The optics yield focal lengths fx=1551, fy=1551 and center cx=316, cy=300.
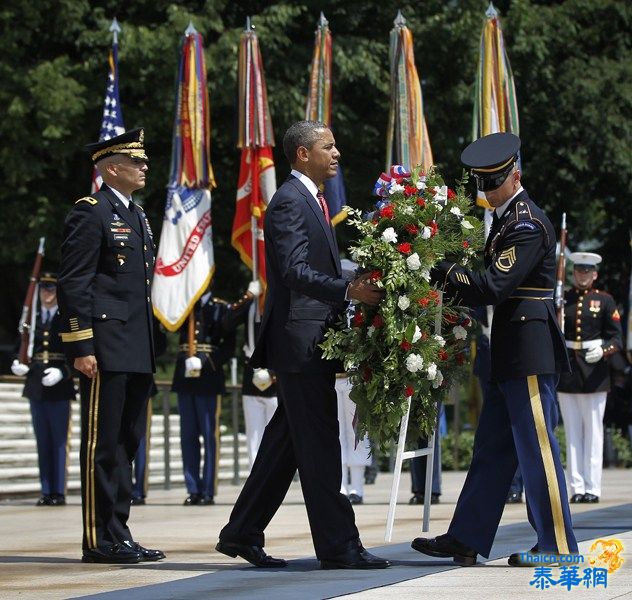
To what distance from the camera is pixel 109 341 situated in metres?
7.81

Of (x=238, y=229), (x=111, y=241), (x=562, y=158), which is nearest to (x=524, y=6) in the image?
(x=562, y=158)

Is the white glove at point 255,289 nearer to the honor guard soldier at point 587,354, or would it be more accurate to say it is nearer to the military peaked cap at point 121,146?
the honor guard soldier at point 587,354

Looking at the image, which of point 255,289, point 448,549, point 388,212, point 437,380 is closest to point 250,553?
point 448,549

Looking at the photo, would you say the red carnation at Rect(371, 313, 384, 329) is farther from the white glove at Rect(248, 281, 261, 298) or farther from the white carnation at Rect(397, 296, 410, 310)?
the white glove at Rect(248, 281, 261, 298)

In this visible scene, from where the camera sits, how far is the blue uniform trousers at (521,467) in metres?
6.87

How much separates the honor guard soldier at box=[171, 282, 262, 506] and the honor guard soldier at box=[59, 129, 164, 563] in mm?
5365

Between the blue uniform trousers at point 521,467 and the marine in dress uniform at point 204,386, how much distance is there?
6391 mm

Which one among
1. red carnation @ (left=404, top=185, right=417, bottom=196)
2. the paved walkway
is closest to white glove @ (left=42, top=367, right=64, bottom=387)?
the paved walkway

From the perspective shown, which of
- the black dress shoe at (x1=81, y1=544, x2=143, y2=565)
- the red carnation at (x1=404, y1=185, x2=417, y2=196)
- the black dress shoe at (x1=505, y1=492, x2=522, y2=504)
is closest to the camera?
the red carnation at (x1=404, y1=185, x2=417, y2=196)

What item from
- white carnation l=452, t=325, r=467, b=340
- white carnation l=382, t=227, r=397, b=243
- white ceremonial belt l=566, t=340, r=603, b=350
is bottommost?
white carnation l=452, t=325, r=467, b=340

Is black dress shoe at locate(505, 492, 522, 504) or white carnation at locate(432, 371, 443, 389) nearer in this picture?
white carnation at locate(432, 371, 443, 389)

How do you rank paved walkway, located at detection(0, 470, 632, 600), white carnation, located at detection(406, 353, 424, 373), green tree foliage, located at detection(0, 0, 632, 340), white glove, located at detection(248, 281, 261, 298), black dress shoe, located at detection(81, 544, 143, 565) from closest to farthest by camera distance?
paved walkway, located at detection(0, 470, 632, 600) → white carnation, located at detection(406, 353, 424, 373) → black dress shoe, located at detection(81, 544, 143, 565) → white glove, located at detection(248, 281, 261, 298) → green tree foliage, located at detection(0, 0, 632, 340)

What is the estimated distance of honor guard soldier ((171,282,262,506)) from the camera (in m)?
13.5

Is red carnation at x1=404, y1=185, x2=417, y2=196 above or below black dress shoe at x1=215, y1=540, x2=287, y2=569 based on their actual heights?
above
